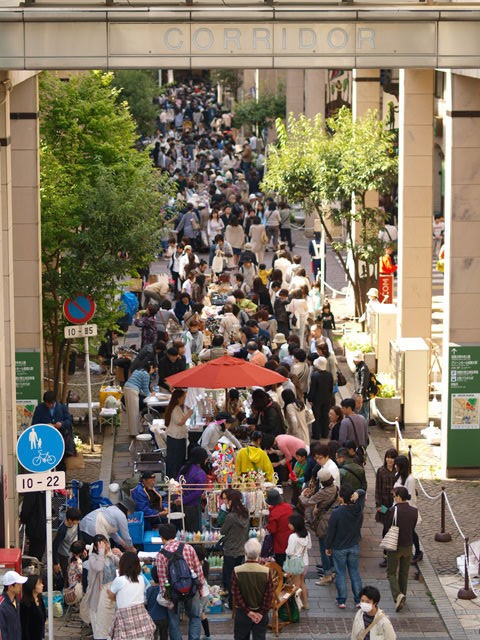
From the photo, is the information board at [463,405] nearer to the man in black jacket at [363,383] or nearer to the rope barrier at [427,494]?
the rope barrier at [427,494]

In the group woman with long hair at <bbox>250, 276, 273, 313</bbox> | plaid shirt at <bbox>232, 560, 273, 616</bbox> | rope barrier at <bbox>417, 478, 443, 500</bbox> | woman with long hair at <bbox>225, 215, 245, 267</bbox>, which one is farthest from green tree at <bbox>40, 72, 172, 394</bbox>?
woman with long hair at <bbox>225, 215, 245, 267</bbox>

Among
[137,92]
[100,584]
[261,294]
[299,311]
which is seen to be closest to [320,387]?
[299,311]

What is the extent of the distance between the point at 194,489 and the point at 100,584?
9.66 feet

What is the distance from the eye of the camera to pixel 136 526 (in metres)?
19.0

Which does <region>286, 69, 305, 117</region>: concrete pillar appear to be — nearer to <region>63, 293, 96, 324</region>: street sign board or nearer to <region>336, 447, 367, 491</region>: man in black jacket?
<region>63, 293, 96, 324</region>: street sign board

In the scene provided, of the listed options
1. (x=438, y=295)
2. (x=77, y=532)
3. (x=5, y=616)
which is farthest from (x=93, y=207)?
(x=438, y=295)

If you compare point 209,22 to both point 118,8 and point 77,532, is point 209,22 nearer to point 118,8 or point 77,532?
point 118,8

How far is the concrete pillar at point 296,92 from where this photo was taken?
4994 centimetres

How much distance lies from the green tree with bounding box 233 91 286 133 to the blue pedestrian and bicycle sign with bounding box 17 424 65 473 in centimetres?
4209

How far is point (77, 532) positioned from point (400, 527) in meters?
3.68

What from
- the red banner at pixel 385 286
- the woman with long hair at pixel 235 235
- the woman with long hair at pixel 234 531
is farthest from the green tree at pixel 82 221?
the woman with long hair at pixel 235 235

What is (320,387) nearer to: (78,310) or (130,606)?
(78,310)

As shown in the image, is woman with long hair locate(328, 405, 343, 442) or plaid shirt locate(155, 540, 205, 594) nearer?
plaid shirt locate(155, 540, 205, 594)

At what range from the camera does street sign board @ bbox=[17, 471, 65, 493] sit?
16016mm
